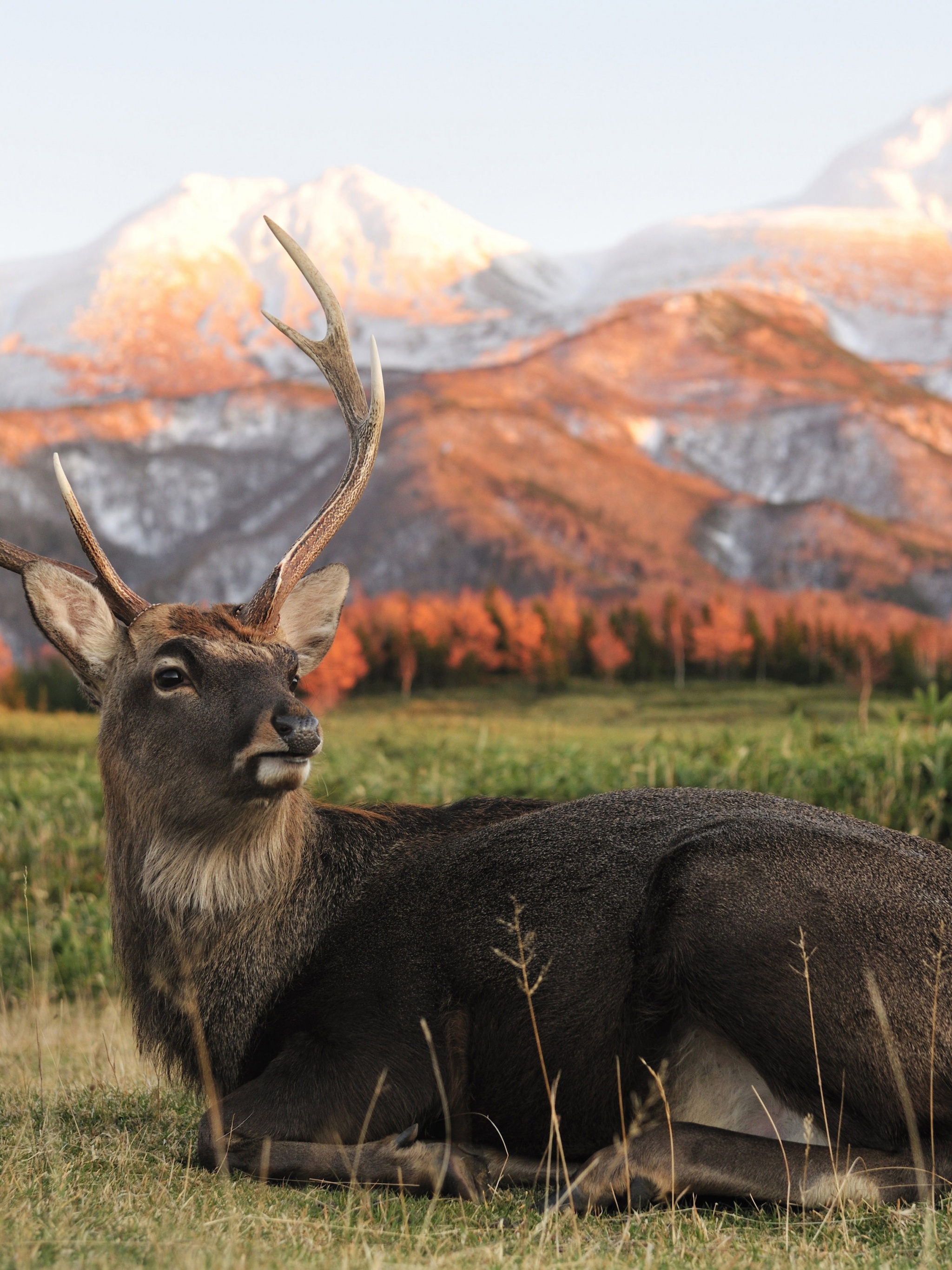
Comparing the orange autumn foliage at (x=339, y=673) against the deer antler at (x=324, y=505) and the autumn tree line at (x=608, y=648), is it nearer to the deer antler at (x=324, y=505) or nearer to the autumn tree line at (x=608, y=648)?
the autumn tree line at (x=608, y=648)

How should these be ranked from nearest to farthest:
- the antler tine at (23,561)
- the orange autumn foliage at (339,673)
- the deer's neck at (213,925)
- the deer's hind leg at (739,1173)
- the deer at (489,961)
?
the deer's hind leg at (739,1173)
the deer at (489,961)
the deer's neck at (213,925)
the antler tine at (23,561)
the orange autumn foliage at (339,673)

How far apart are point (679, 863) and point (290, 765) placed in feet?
4.23

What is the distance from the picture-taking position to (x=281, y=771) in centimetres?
384

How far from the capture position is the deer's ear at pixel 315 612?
16.8ft

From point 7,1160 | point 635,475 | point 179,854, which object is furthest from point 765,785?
point 635,475

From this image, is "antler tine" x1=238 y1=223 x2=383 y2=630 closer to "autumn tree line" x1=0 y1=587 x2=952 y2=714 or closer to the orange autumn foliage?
the orange autumn foliage

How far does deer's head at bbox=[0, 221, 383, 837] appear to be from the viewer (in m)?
3.93

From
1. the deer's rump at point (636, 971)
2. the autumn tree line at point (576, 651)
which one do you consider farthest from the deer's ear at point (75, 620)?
the autumn tree line at point (576, 651)

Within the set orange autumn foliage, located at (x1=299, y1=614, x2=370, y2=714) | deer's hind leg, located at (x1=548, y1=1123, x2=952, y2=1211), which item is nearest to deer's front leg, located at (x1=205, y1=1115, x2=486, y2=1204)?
deer's hind leg, located at (x1=548, y1=1123, x2=952, y2=1211)

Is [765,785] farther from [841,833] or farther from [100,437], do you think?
[100,437]

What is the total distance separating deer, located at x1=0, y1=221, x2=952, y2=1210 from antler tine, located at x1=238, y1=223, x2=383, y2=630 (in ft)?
0.13

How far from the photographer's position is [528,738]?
1650 centimetres

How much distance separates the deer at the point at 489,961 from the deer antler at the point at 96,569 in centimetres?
2

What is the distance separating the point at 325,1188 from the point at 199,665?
5.75 feet
